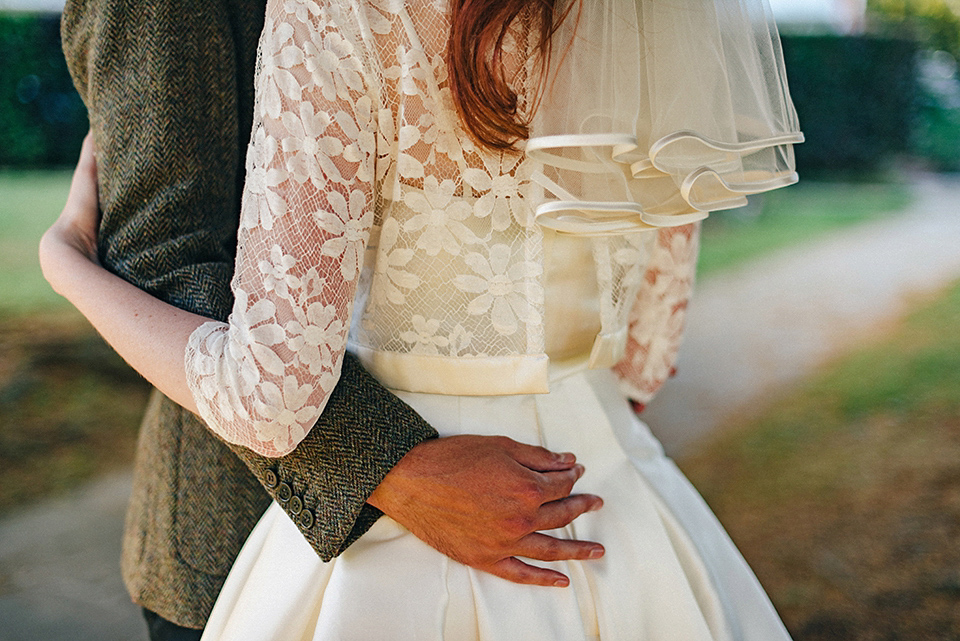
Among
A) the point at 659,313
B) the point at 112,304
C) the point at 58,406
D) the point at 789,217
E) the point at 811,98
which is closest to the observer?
the point at 112,304

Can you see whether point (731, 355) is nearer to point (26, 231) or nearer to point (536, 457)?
point (536, 457)

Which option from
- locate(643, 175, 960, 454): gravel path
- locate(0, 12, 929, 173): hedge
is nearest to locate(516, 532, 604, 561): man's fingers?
locate(643, 175, 960, 454): gravel path

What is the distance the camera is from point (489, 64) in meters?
0.94

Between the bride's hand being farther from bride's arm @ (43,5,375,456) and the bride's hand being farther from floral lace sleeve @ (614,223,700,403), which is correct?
floral lace sleeve @ (614,223,700,403)

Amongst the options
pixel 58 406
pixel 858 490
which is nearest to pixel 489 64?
pixel 858 490

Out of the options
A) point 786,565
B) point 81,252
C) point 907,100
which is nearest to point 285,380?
point 81,252

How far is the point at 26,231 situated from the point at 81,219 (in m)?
6.04

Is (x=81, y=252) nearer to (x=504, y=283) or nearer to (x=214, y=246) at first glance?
(x=214, y=246)

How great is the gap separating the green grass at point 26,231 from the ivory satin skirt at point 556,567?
17.5 ft

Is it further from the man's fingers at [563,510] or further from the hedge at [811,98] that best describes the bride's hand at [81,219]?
the hedge at [811,98]

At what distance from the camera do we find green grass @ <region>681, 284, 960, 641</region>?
3.54 meters

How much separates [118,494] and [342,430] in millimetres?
3774

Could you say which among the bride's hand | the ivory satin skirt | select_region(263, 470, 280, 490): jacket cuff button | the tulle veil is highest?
the tulle veil

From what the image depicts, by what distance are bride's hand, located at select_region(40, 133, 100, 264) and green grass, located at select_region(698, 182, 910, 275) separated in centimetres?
648
